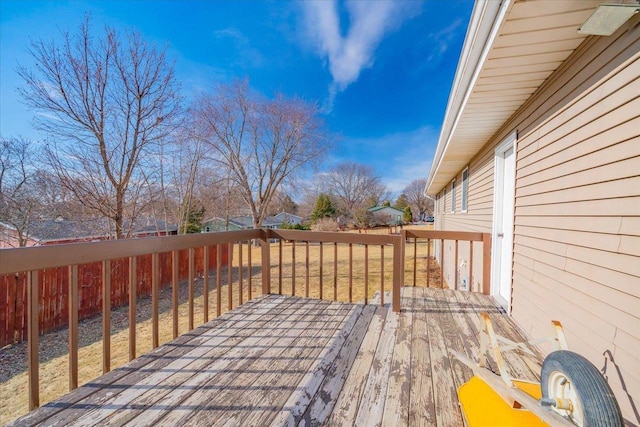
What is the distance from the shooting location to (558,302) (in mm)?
2082

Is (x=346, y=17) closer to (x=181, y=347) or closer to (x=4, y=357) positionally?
(x=181, y=347)

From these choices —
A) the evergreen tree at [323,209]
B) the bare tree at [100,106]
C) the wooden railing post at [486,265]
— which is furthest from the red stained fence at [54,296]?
the evergreen tree at [323,209]

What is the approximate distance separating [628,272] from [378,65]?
1131cm

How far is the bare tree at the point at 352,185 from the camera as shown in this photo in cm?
3634

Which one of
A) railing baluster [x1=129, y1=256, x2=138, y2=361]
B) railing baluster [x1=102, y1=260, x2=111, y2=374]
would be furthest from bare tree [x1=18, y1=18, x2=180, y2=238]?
railing baluster [x1=102, y1=260, x2=111, y2=374]

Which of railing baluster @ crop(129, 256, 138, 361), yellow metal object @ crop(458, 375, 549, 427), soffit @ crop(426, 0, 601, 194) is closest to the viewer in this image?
yellow metal object @ crop(458, 375, 549, 427)

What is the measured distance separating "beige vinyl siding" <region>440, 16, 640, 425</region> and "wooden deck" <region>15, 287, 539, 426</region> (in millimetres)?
475

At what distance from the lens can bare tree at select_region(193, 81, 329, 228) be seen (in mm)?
13812

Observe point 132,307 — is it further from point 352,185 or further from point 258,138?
point 352,185

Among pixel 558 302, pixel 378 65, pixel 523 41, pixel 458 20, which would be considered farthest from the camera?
pixel 378 65

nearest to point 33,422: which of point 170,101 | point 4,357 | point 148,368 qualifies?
point 148,368

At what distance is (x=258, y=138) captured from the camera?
15.4m

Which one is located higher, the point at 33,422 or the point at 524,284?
the point at 524,284

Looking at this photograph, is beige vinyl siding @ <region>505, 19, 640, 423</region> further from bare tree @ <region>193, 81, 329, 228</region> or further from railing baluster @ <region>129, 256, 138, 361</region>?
bare tree @ <region>193, 81, 329, 228</region>
